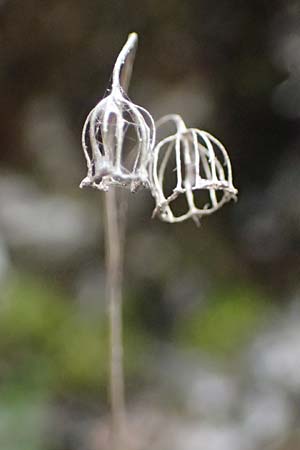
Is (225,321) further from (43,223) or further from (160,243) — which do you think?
(43,223)

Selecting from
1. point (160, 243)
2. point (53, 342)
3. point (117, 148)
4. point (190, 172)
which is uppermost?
point (160, 243)

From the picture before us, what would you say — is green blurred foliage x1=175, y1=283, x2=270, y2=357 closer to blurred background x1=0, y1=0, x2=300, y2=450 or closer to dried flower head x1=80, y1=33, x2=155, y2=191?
blurred background x1=0, y1=0, x2=300, y2=450

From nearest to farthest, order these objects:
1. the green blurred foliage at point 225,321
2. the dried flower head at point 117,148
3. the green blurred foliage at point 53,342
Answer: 1. the dried flower head at point 117,148
2. the green blurred foliage at point 53,342
3. the green blurred foliage at point 225,321

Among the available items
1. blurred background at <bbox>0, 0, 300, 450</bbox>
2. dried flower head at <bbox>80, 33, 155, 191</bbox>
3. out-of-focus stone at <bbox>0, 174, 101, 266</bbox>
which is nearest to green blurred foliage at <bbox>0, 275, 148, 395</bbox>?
blurred background at <bbox>0, 0, 300, 450</bbox>

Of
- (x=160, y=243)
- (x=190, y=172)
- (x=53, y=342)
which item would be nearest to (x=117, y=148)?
(x=190, y=172)

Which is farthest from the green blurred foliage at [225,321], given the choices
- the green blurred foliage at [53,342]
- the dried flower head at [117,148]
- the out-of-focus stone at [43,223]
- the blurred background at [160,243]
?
the dried flower head at [117,148]

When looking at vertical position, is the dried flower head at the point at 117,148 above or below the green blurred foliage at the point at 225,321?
below

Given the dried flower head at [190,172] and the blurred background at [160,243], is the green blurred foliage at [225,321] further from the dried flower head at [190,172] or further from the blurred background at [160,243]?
the dried flower head at [190,172]
